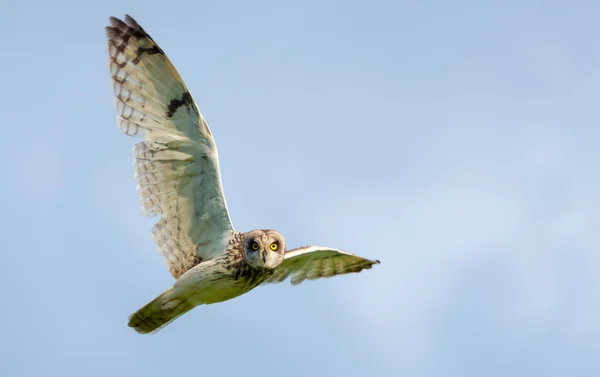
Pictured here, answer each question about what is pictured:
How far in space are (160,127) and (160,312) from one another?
5.81ft

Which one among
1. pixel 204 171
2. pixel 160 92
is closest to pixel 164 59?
pixel 160 92

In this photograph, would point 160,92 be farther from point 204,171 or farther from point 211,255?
point 211,255

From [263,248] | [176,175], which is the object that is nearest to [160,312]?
[263,248]

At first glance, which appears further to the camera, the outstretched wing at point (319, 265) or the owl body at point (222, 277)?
the outstretched wing at point (319, 265)

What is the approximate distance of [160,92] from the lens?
38.7 ft

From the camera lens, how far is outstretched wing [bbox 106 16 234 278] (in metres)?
11.8

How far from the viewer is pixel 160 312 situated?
11898 millimetres

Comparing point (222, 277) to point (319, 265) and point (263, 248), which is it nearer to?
point (263, 248)

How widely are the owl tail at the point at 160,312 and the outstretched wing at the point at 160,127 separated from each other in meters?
0.86

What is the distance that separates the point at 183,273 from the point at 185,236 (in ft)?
1.20

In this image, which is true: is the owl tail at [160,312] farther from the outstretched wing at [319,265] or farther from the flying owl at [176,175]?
the outstretched wing at [319,265]

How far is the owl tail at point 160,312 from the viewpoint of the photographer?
11.8 m

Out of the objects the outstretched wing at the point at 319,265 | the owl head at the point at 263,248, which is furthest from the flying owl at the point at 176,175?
the outstretched wing at the point at 319,265

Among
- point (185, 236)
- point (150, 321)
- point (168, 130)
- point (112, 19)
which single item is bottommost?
point (150, 321)
